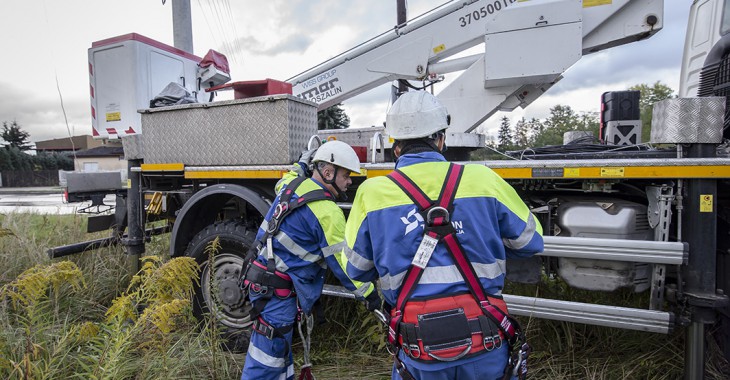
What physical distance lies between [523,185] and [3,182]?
168ft

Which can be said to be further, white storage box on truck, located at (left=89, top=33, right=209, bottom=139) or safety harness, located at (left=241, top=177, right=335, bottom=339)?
white storage box on truck, located at (left=89, top=33, right=209, bottom=139)

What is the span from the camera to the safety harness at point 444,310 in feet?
5.54

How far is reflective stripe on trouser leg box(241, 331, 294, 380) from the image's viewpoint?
8.84ft

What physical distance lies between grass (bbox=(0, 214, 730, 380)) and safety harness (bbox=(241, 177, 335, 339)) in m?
0.43

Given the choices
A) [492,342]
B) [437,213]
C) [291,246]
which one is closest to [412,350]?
[492,342]

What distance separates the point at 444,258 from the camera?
68.9 inches

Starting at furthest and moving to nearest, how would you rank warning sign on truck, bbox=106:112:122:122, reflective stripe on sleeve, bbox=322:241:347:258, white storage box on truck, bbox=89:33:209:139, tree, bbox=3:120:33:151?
tree, bbox=3:120:33:151
warning sign on truck, bbox=106:112:122:122
white storage box on truck, bbox=89:33:209:139
reflective stripe on sleeve, bbox=322:241:347:258

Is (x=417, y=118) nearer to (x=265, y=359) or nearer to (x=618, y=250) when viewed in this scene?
(x=618, y=250)

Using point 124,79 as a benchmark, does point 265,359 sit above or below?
below

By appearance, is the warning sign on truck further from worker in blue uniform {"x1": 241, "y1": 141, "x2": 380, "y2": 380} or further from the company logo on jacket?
the company logo on jacket

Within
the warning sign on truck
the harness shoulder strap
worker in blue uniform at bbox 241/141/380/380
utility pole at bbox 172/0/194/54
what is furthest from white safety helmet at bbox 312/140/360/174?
utility pole at bbox 172/0/194/54

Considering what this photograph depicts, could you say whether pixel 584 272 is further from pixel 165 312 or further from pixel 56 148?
pixel 56 148

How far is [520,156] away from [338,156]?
1663 mm

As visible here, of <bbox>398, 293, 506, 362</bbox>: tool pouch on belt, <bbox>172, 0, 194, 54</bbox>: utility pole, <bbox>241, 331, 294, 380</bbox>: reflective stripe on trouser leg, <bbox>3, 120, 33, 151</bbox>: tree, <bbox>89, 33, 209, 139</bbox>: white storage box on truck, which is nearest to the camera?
<bbox>398, 293, 506, 362</bbox>: tool pouch on belt
